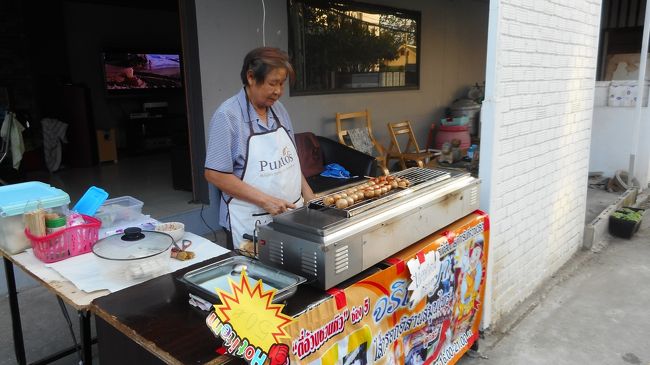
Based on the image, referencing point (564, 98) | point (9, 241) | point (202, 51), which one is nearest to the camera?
point (9, 241)

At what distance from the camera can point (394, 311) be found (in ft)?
6.33

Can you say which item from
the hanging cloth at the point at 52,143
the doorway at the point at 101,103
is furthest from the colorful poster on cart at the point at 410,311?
the hanging cloth at the point at 52,143

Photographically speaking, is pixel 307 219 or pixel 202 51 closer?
pixel 307 219

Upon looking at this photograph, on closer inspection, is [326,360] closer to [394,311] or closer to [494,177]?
[394,311]

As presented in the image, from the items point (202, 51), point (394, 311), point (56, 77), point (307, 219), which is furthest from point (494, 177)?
point (56, 77)

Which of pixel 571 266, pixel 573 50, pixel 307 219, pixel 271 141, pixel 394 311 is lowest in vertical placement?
pixel 571 266

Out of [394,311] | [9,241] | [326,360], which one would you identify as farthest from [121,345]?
[394,311]

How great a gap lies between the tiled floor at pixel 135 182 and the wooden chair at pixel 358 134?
7.05 ft

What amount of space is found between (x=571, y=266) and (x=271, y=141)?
10.9 feet

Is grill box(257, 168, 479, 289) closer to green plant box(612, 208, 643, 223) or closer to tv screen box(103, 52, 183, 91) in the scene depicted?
green plant box(612, 208, 643, 223)

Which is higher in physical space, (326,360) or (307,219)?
(307,219)

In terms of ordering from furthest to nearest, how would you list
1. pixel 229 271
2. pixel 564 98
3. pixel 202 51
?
1. pixel 202 51
2. pixel 564 98
3. pixel 229 271

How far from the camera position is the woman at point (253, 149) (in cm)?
211

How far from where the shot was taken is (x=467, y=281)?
2562mm
